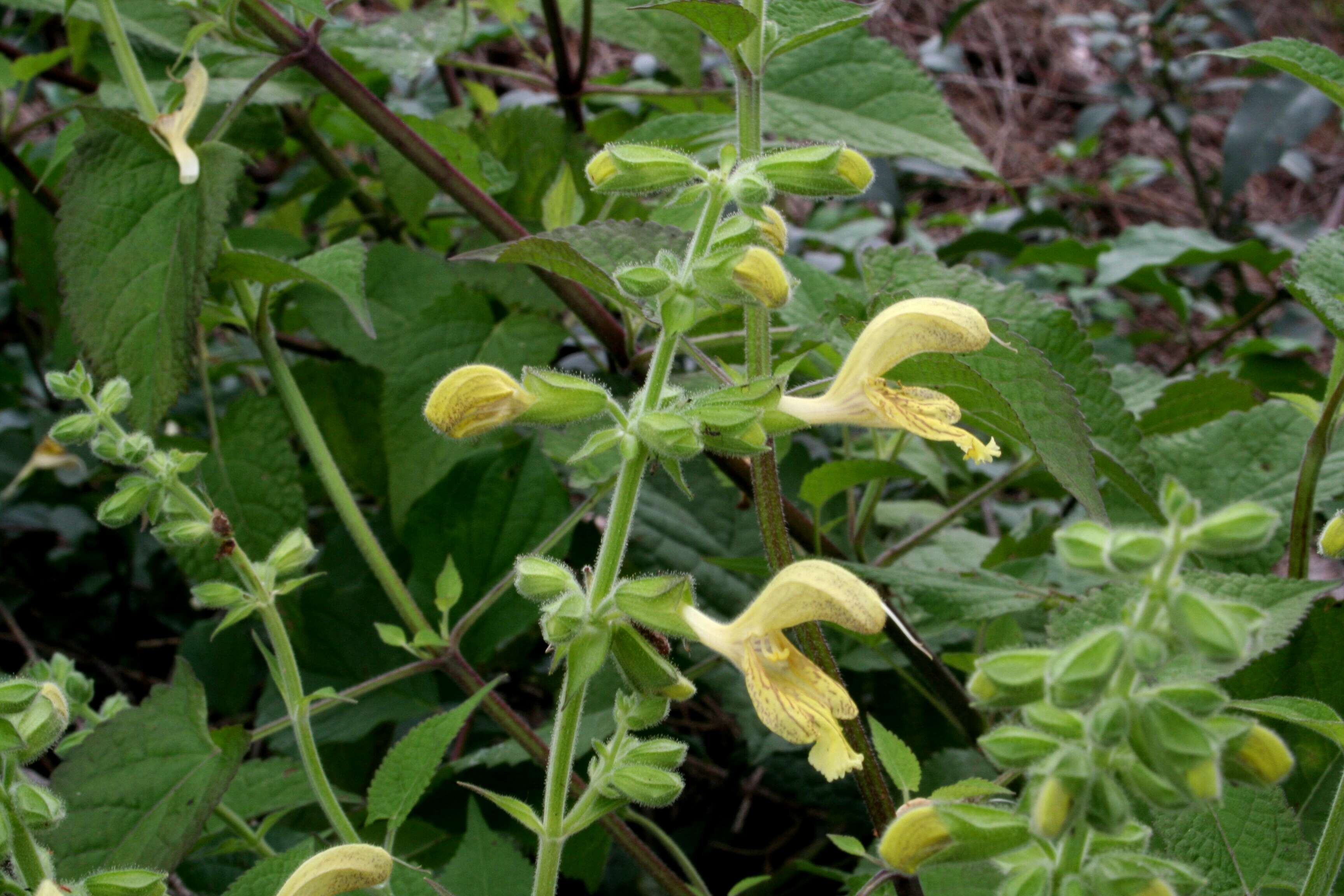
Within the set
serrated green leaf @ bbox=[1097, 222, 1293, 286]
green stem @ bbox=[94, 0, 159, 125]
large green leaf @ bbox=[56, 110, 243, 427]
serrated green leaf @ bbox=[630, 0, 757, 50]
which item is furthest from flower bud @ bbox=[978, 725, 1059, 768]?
serrated green leaf @ bbox=[1097, 222, 1293, 286]

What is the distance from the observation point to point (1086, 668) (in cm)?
47

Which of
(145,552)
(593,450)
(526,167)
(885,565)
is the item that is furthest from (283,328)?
(593,450)

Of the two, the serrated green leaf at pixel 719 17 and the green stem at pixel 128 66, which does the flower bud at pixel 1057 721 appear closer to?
the serrated green leaf at pixel 719 17

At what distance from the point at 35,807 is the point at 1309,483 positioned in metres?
1.11

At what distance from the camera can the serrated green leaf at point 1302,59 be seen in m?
0.93

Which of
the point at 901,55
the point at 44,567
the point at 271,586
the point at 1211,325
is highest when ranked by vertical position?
the point at 901,55

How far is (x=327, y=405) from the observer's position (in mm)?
1661

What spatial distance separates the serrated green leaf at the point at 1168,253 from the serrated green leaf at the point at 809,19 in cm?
101

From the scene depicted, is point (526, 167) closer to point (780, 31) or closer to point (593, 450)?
point (780, 31)

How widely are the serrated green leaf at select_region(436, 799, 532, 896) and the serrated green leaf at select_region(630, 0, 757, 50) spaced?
68 cm

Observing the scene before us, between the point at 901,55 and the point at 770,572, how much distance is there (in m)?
0.82

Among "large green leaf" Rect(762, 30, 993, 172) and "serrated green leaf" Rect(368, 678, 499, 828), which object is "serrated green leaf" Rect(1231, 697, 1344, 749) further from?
"large green leaf" Rect(762, 30, 993, 172)

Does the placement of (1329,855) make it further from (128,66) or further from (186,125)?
(128,66)

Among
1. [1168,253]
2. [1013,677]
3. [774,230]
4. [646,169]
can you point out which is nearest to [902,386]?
[774,230]
